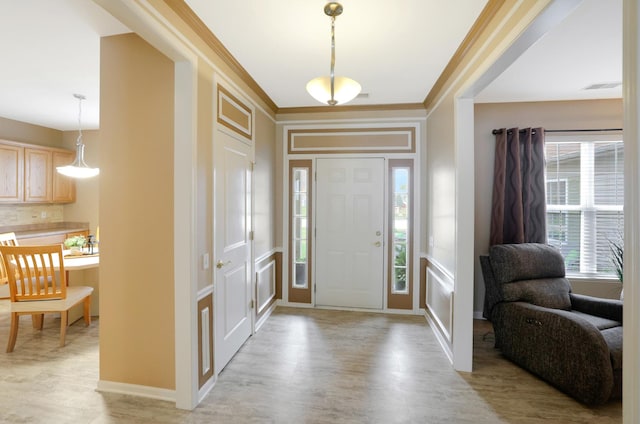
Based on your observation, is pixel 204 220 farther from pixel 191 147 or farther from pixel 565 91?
pixel 565 91

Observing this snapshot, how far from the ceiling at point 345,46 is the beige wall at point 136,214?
359 millimetres

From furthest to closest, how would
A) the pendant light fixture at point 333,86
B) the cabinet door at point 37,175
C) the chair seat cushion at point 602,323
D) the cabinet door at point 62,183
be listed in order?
the cabinet door at point 62,183, the cabinet door at point 37,175, the chair seat cushion at point 602,323, the pendant light fixture at point 333,86

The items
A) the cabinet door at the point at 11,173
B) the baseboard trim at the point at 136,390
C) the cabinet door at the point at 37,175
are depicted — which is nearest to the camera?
the baseboard trim at the point at 136,390

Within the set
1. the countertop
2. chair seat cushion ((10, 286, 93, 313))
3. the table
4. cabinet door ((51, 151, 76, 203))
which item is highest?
cabinet door ((51, 151, 76, 203))

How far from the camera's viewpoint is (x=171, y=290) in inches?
78.2

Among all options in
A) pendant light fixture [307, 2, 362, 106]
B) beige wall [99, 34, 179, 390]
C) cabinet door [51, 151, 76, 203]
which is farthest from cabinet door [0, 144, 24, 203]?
pendant light fixture [307, 2, 362, 106]

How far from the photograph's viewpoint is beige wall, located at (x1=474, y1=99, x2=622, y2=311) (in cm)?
338

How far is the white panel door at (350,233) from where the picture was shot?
377 centimetres

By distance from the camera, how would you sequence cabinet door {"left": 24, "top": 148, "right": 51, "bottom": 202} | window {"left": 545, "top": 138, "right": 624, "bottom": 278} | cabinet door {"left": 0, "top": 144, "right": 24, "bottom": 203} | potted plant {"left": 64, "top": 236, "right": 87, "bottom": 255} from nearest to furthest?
window {"left": 545, "top": 138, "right": 624, "bottom": 278} → potted plant {"left": 64, "top": 236, "right": 87, "bottom": 255} → cabinet door {"left": 0, "top": 144, "right": 24, "bottom": 203} → cabinet door {"left": 24, "top": 148, "right": 51, "bottom": 202}

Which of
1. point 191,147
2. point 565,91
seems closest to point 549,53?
point 565,91

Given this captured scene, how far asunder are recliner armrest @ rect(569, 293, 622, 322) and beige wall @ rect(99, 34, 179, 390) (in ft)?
11.5

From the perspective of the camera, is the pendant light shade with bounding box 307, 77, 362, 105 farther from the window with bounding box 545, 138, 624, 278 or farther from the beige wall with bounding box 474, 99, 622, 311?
the window with bounding box 545, 138, 624, 278

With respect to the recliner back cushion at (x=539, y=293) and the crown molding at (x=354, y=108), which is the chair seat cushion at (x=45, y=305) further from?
the recliner back cushion at (x=539, y=293)

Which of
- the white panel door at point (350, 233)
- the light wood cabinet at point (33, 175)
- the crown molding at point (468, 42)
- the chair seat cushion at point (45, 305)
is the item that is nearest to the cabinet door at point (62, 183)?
the light wood cabinet at point (33, 175)
